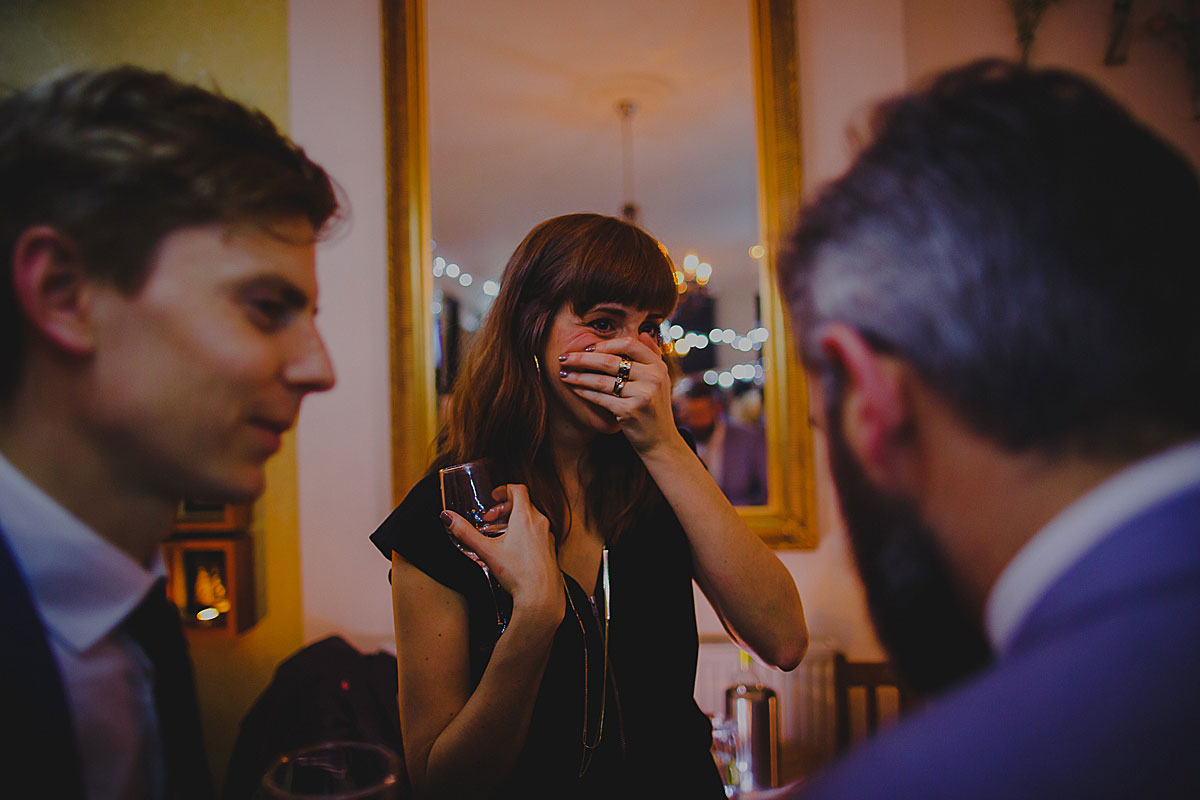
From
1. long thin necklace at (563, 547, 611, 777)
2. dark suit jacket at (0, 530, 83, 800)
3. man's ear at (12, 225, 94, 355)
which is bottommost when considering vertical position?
long thin necklace at (563, 547, 611, 777)

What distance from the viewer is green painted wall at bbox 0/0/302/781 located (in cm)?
207

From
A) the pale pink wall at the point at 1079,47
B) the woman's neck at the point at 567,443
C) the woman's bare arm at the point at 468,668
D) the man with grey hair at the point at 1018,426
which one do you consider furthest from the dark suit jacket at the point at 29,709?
the pale pink wall at the point at 1079,47

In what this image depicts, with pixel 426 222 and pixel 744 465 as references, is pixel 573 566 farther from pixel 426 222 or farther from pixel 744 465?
pixel 426 222

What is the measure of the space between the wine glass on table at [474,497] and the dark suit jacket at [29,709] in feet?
1.68

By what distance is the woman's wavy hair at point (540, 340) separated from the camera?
3.89 feet

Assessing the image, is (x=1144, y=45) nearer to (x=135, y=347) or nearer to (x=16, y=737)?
(x=135, y=347)

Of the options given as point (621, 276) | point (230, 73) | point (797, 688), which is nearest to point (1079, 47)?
point (621, 276)

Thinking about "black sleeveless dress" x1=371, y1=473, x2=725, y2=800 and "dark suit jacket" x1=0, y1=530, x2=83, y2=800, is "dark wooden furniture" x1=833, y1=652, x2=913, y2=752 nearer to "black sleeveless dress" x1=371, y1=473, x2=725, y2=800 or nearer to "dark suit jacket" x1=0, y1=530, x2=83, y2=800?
"black sleeveless dress" x1=371, y1=473, x2=725, y2=800

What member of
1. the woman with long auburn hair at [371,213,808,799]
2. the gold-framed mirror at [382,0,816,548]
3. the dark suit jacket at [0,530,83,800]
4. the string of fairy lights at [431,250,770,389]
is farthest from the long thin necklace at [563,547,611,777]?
the string of fairy lights at [431,250,770,389]

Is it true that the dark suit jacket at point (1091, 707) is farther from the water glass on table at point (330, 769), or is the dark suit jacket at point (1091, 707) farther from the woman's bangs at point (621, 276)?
the woman's bangs at point (621, 276)

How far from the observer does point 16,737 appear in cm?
50

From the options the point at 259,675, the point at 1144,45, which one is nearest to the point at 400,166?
the point at 259,675

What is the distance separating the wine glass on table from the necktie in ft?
1.25

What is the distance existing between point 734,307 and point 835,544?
90 cm
